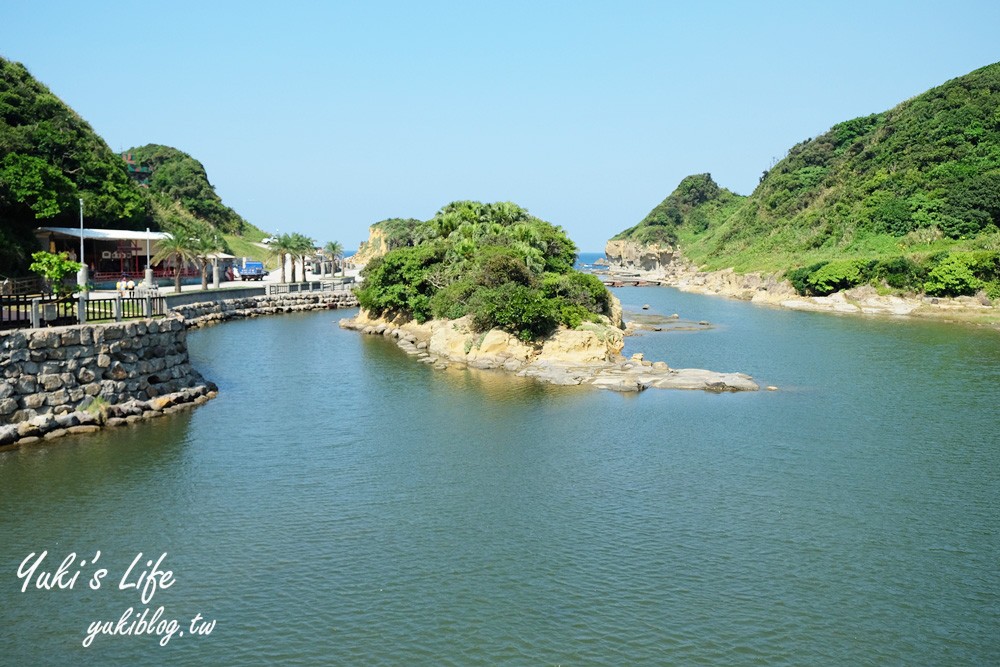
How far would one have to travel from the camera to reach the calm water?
631 inches

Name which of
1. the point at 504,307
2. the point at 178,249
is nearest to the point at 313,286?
the point at 178,249

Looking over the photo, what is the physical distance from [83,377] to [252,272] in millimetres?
73414

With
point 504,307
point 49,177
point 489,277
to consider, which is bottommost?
point 504,307

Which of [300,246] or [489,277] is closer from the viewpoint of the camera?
[489,277]

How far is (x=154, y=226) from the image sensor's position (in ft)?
292

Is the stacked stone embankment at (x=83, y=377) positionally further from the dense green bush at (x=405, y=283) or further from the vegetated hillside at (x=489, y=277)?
the dense green bush at (x=405, y=283)

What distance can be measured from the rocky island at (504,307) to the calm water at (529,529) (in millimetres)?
5037

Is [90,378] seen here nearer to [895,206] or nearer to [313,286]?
[313,286]

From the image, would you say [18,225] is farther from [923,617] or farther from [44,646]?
[923,617]

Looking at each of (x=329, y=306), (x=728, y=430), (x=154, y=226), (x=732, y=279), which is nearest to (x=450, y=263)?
(x=329, y=306)

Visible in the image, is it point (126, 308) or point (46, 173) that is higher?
point (46, 173)

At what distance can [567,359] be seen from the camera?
46.2 meters

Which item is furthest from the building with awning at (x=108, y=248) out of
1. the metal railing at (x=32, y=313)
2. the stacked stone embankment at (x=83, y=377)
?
the stacked stone embankment at (x=83, y=377)

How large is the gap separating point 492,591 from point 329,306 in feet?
240
